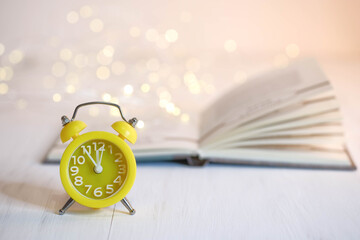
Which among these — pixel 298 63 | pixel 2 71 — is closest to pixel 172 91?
pixel 298 63

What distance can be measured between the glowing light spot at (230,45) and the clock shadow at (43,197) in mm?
1218

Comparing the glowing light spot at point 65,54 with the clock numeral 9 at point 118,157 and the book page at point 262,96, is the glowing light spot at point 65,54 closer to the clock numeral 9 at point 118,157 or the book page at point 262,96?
the book page at point 262,96

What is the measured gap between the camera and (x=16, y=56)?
5.78 ft

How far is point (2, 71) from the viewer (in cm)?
161

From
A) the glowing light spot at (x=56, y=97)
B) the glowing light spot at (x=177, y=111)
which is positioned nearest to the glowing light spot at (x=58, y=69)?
the glowing light spot at (x=56, y=97)

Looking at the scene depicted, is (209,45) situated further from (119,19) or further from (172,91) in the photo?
(172,91)

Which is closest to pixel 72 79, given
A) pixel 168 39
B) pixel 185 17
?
Answer: pixel 168 39

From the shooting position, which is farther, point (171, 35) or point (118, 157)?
point (171, 35)

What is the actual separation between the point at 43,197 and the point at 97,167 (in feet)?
0.52

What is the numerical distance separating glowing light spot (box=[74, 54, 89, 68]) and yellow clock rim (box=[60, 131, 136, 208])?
3.14ft

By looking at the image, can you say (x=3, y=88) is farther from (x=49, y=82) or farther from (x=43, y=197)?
(x=43, y=197)

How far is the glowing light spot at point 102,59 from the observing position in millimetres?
1770

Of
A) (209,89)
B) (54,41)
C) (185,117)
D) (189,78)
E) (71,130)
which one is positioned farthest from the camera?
(54,41)

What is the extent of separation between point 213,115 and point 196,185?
0.25 metres
